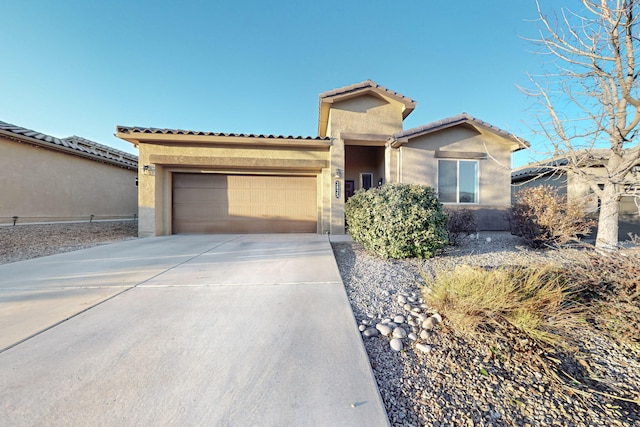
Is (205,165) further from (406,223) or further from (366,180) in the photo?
(406,223)

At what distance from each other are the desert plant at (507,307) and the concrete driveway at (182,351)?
1.15 metres

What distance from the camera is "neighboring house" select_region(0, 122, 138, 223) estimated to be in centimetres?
777

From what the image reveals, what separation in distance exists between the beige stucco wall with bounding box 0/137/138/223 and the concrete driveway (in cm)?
655

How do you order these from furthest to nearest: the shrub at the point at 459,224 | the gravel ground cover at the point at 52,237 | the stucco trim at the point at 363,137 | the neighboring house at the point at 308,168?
the stucco trim at the point at 363,137
the neighboring house at the point at 308,168
the shrub at the point at 459,224
the gravel ground cover at the point at 52,237

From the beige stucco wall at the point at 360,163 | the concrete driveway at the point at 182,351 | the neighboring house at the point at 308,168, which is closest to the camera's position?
the concrete driveway at the point at 182,351

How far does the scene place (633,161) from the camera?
3.84m

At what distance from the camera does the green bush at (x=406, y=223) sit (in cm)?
475

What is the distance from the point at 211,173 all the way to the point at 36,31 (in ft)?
23.6

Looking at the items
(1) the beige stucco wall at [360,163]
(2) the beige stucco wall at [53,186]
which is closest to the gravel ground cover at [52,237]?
(2) the beige stucco wall at [53,186]

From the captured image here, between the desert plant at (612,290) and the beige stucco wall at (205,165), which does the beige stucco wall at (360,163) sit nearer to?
the beige stucco wall at (205,165)

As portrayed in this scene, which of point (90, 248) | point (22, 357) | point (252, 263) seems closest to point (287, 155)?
point (252, 263)

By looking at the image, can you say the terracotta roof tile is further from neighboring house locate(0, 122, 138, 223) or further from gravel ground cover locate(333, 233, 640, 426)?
neighboring house locate(0, 122, 138, 223)

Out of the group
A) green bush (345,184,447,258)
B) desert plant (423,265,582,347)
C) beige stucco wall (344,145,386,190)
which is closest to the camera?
desert plant (423,265,582,347)

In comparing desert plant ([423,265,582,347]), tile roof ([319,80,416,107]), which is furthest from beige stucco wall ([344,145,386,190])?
desert plant ([423,265,582,347])
